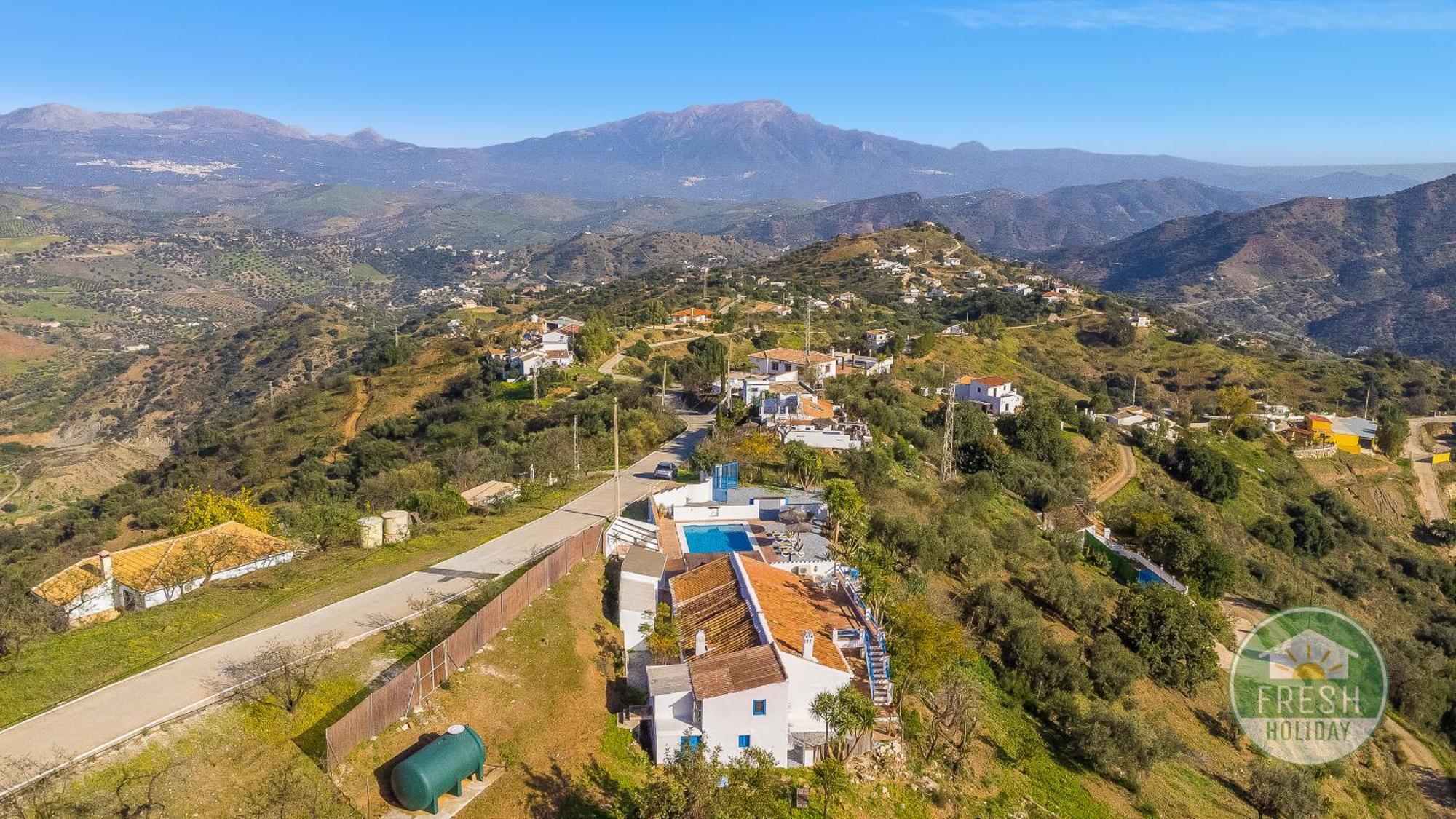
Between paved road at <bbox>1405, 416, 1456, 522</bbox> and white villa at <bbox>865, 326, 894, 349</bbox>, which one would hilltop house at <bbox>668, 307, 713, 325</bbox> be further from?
paved road at <bbox>1405, 416, 1456, 522</bbox>

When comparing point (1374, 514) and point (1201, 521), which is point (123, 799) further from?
point (1374, 514)

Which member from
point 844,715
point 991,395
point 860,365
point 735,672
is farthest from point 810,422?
point 844,715

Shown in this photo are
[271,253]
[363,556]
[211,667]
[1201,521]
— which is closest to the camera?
[211,667]

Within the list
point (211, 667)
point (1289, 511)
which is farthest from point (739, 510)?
point (1289, 511)

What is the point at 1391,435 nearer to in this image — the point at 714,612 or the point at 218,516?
the point at 714,612

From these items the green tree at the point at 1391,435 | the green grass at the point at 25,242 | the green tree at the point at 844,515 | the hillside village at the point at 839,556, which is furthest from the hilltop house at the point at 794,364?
the green grass at the point at 25,242
